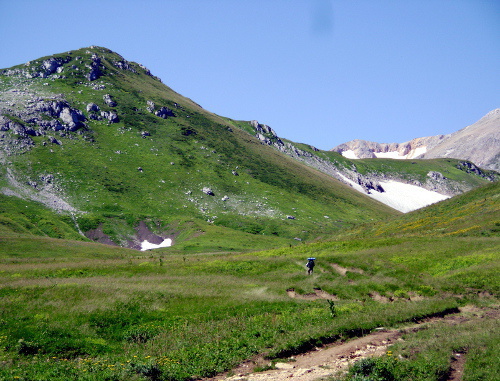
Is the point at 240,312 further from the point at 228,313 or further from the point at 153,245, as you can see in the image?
the point at 153,245

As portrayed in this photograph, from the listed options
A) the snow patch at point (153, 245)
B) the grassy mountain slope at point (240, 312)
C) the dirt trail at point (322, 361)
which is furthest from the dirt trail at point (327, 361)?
the snow patch at point (153, 245)

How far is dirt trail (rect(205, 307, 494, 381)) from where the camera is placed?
1600 centimetres

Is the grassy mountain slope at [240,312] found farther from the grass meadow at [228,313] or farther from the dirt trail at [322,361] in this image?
the dirt trail at [322,361]

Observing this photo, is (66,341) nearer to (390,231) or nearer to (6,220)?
(390,231)

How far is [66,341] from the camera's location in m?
19.5

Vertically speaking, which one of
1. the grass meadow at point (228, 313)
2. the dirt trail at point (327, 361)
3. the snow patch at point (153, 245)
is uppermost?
the snow patch at point (153, 245)

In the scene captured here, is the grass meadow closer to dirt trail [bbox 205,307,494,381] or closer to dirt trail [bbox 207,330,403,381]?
dirt trail [bbox 205,307,494,381]

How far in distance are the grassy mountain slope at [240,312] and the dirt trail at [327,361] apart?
1.79 ft

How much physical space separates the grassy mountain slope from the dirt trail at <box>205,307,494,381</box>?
0.55m

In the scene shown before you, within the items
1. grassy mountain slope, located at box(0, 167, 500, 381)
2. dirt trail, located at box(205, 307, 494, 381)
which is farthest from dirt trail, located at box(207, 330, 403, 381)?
grassy mountain slope, located at box(0, 167, 500, 381)

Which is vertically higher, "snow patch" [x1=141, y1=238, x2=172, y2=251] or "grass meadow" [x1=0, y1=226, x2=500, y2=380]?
"snow patch" [x1=141, y1=238, x2=172, y2=251]

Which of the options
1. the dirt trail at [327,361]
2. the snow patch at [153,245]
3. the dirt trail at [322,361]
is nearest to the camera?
the dirt trail at [327,361]

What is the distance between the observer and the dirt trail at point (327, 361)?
630 inches

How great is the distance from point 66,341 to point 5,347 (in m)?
2.68
